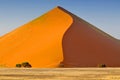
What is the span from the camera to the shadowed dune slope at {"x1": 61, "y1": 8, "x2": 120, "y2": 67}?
70.3m

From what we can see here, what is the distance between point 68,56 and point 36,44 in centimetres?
1032

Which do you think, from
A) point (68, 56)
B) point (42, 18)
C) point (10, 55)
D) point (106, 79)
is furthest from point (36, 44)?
point (106, 79)

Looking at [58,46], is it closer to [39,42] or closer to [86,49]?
[86,49]

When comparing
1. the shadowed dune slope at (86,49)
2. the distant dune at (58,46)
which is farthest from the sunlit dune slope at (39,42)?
the shadowed dune slope at (86,49)

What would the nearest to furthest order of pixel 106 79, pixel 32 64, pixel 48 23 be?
pixel 106 79 < pixel 32 64 < pixel 48 23

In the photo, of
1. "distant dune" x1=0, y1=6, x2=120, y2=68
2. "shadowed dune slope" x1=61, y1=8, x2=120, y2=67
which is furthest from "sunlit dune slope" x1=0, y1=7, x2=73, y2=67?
"shadowed dune slope" x1=61, y1=8, x2=120, y2=67

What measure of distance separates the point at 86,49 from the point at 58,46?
19.8ft

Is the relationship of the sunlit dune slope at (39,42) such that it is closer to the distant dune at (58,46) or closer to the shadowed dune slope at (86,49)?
the distant dune at (58,46)

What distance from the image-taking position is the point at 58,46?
239 feet

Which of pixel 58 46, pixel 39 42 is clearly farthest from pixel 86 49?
pixel 39 42

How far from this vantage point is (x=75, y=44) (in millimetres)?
76188

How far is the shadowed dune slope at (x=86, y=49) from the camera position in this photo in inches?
2768

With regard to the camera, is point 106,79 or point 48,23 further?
point 48,23

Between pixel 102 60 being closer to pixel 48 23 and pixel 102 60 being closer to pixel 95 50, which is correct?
pixel 95 50
